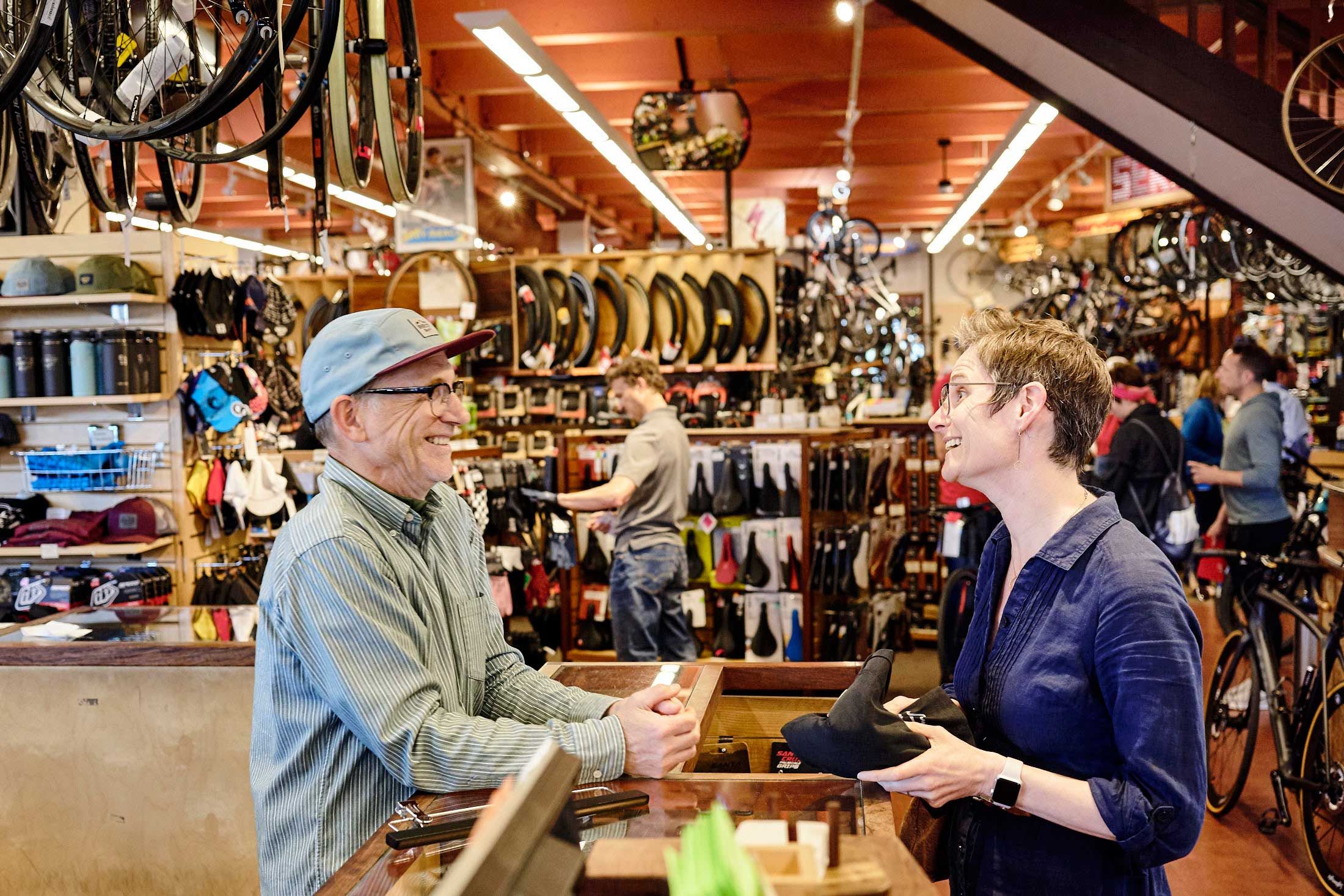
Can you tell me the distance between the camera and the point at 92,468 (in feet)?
17.9

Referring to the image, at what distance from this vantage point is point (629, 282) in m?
9.17

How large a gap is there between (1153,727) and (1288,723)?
3.39 meters

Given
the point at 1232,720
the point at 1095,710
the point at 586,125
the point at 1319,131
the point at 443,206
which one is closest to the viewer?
the point at 1095,710

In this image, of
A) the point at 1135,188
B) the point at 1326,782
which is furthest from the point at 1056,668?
the point at 1135,188

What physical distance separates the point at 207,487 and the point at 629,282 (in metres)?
4.45

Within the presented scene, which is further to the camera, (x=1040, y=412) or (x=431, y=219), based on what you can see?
(x=431, y=219)

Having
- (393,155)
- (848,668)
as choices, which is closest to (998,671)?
(848,668)

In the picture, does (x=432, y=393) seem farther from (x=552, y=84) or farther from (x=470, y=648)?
(x=552, y=84)

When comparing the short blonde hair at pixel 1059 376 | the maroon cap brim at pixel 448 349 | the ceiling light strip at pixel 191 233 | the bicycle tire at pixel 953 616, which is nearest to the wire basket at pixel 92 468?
the ceiling light strip at pixel 191 233

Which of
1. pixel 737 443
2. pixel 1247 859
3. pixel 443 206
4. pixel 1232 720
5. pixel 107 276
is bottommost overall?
pixel 1247 859

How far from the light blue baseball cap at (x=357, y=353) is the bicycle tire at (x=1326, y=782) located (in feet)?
11.7

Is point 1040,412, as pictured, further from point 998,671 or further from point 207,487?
point 207,487

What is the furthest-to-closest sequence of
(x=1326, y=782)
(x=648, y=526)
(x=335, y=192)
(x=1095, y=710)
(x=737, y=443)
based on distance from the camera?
(x=335, y=192), (x=737, y=443), (x=648, y=526), (x=1326, y=782), (x=1095, y=710)

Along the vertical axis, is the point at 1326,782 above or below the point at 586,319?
below
